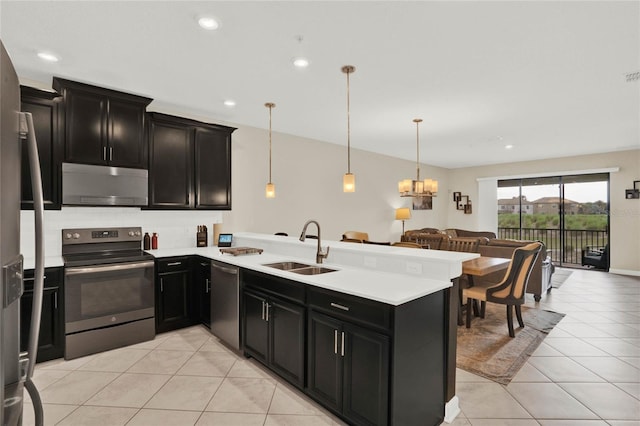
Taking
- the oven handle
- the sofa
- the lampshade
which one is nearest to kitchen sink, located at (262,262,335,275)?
the oven handle

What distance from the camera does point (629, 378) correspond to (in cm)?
273

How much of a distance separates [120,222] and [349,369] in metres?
3.31

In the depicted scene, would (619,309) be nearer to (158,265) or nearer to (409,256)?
(409,256)

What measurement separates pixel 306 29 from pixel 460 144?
508 centimetres

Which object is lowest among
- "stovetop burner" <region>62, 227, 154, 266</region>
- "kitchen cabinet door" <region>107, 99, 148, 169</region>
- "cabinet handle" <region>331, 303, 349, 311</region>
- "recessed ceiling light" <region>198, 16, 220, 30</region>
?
"cabinet handle" <region>331, 303, 349, 311</region>

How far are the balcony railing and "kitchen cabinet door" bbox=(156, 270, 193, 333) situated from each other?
26.6ft

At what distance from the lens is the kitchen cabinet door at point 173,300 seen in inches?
141

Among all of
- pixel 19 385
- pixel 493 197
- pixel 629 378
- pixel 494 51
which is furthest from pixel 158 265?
pixel 493 197

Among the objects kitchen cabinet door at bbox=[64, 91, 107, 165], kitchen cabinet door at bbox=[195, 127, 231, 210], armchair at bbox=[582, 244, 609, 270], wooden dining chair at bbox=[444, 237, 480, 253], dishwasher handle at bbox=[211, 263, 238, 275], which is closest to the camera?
dishwasher handle at bbox=[211, 263, 238, 275]

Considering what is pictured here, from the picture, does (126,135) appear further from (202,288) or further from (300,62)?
(300,62)

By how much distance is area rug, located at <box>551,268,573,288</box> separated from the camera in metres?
6.19

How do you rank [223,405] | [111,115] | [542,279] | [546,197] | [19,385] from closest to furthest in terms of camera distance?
[19,385]
[223,405]
[111,115]
[542,279]
[546,197]

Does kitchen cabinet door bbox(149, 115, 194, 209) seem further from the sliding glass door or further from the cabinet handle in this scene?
the sliding glass door

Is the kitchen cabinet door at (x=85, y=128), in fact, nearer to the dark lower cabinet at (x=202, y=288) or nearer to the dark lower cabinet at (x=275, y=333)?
the dark lower cabinet at (x=202, y=288)
